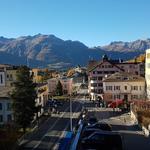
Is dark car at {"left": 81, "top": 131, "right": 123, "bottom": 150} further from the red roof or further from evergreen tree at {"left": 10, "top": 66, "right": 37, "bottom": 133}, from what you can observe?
the red roof

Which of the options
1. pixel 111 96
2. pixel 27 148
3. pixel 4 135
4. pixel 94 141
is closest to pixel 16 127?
pixel 4 135

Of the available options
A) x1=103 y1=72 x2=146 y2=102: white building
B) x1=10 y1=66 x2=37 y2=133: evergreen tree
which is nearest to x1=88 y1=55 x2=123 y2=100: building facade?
x1=103 y1=72 x2=146 y2=102: white building

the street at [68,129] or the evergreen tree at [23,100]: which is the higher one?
the evergreen tree at [23,100]

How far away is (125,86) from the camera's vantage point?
324 ft

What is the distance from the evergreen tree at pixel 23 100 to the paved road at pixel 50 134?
2448 mm

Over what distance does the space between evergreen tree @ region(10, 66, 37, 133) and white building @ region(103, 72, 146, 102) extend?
39331 millimetres

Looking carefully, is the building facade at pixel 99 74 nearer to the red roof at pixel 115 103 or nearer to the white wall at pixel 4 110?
the red roof at pixel 115 103

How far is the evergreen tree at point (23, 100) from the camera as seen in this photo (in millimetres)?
60250

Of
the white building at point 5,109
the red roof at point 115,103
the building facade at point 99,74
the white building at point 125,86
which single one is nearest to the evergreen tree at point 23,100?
the white building at point 5,109

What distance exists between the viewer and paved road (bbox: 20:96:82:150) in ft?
162

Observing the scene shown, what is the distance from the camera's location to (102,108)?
299 feet

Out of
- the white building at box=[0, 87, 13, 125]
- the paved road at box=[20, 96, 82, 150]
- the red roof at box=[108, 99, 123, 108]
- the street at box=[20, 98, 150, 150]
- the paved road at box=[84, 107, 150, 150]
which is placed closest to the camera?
the paved road at box=[84, 107, 150, 150]

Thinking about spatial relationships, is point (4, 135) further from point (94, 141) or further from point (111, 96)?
point (111, 96)

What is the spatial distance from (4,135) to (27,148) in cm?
473
